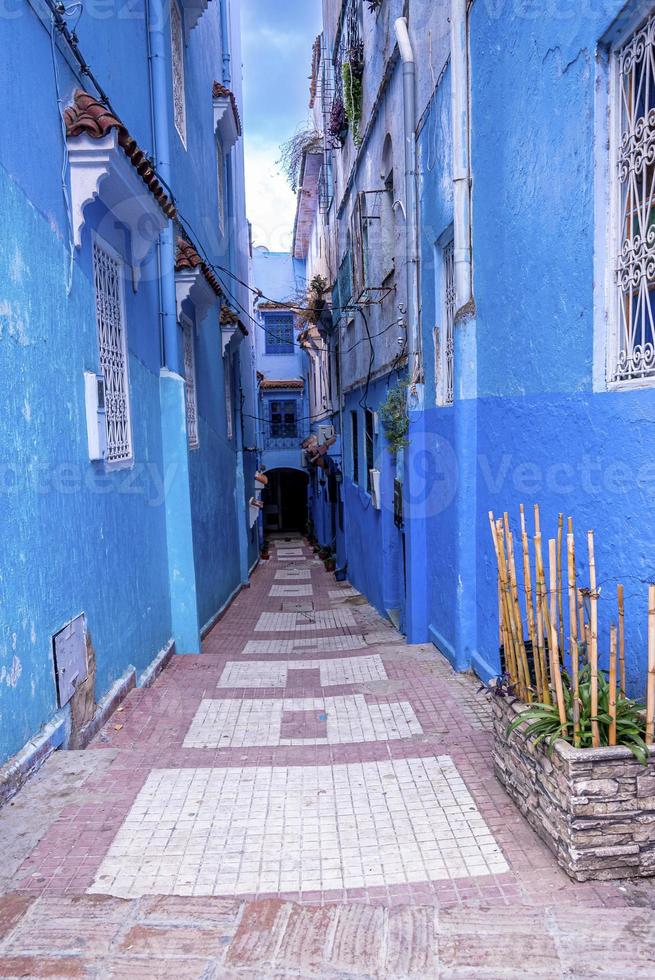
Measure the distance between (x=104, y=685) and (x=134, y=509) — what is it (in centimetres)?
167

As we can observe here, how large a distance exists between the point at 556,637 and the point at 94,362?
3838 mm

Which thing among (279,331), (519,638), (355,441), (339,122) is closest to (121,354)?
(519,638)

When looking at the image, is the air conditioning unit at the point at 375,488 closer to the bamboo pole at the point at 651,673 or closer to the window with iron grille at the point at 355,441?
the window with iron grille at the point at 355,441

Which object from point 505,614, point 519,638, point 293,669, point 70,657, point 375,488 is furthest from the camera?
point 375,488

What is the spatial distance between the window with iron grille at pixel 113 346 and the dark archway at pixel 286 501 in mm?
26654

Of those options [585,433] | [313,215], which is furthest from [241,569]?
[313,215]

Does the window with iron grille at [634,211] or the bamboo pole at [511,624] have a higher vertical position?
the window with iron grille at [634,211]

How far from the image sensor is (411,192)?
25.4 ft

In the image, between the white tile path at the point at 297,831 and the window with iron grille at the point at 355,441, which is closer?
the white tile path at the point at 297,831

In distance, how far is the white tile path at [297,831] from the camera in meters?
3.14

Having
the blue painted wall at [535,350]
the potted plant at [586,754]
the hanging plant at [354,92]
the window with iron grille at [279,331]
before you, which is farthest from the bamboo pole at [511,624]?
the window with iron grille at [279,331]

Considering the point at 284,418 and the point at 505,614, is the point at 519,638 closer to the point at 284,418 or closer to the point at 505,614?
the point at 505,614

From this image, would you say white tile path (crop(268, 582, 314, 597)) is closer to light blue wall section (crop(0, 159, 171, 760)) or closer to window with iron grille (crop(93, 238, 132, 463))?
light blue wall section (crop(0, 159, 171, 760))

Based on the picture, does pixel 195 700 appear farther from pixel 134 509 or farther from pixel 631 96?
pixel 631 96
